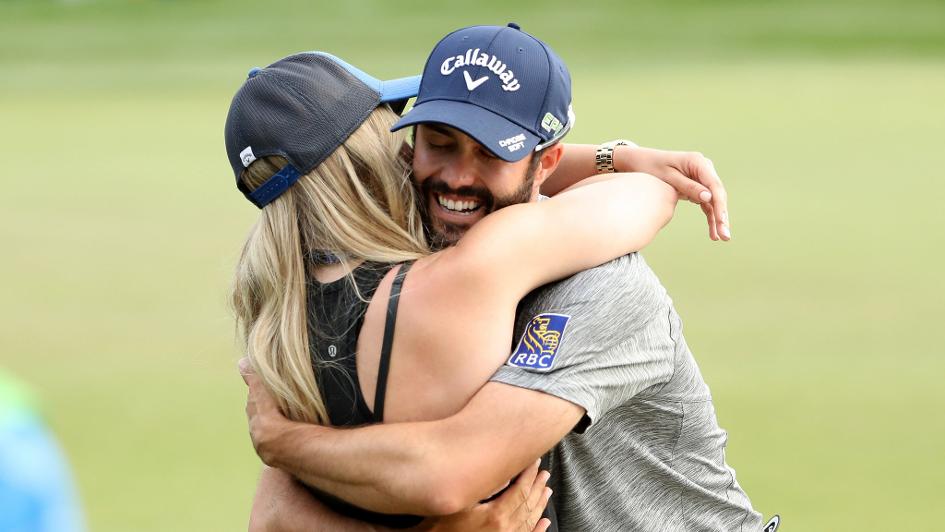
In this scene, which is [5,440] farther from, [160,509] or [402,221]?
[160,509]

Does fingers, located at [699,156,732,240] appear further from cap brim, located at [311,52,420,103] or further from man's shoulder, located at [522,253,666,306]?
cap brim, located at [311,52,420,103]

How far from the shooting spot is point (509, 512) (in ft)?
7.48

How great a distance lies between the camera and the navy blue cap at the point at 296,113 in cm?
237

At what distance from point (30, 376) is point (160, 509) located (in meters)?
1.75

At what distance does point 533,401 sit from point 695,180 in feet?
2.48

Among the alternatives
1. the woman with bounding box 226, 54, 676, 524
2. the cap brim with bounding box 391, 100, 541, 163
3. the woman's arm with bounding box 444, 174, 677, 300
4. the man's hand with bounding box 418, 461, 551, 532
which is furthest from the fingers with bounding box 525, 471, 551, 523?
the cap brim with bounding box 391, 100, 541, 163

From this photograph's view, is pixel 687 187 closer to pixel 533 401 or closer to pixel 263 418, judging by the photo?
pixel 533 401

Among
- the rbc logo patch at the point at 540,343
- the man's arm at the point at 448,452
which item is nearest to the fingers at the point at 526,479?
the man's arm at the point at 448,452

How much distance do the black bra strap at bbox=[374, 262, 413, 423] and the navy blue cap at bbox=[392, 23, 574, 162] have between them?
31cm

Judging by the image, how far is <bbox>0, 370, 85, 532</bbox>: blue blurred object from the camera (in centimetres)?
110

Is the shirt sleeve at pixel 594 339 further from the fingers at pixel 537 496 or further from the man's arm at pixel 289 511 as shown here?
the man's arm at pixel 289 511

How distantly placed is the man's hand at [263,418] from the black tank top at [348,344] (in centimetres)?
12

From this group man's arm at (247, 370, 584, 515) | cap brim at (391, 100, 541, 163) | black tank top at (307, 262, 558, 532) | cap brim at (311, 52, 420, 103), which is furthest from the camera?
cap brim at (311, 52, 420, 103)

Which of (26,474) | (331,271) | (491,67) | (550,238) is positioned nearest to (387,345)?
(331,271)
